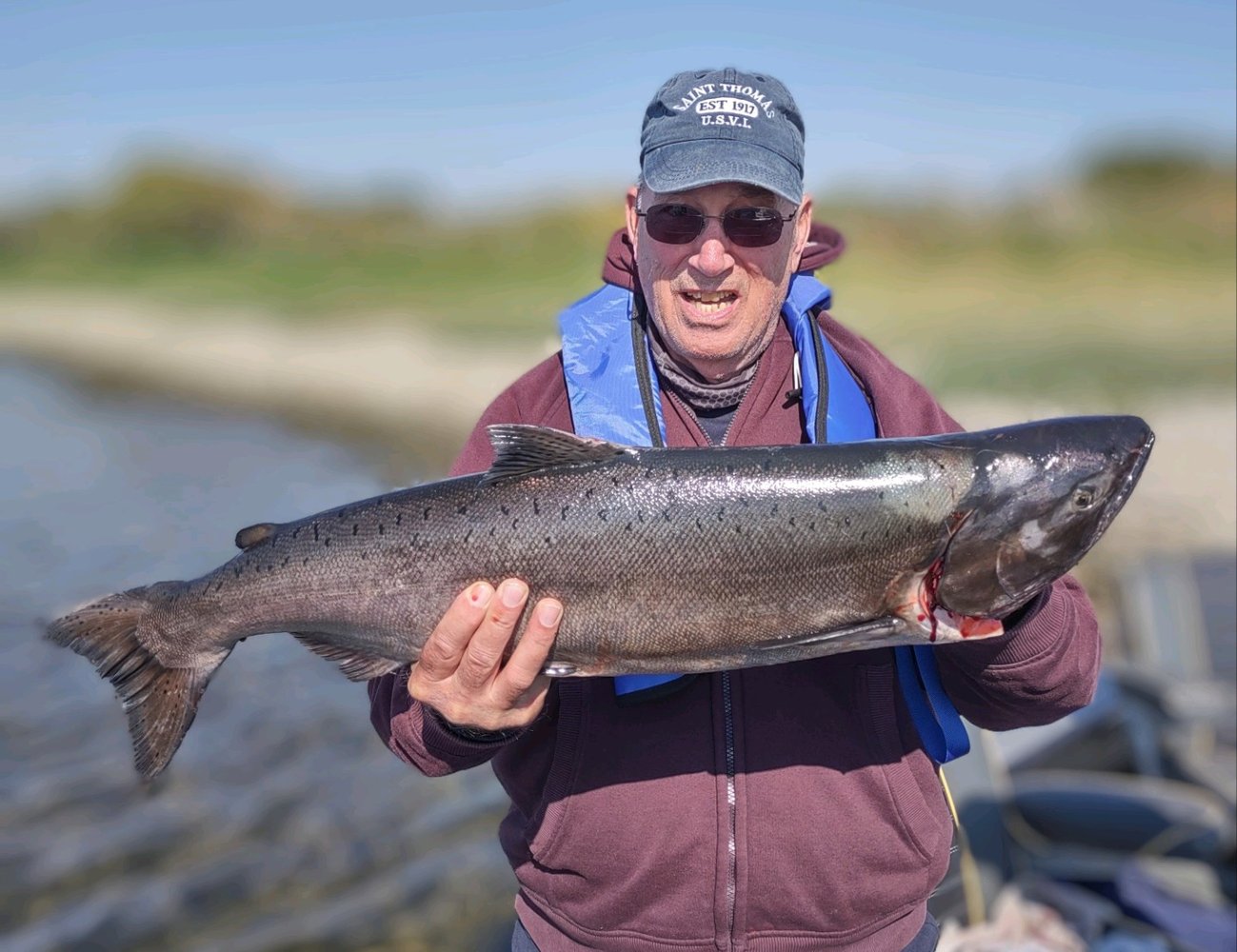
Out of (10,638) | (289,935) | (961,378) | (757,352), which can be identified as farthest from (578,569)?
(961,378)

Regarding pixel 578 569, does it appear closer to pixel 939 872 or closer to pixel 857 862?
pixel 857 862

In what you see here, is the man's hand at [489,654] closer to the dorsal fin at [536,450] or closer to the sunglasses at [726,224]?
the dorsal fin at [536,450]

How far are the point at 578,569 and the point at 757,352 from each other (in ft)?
2.79

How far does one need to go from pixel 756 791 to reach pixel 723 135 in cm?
187

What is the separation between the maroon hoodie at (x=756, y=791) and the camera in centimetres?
314

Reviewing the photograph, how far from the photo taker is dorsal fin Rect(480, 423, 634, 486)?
3191mm

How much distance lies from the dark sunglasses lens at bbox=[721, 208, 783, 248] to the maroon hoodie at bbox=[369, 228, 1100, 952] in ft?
2.26

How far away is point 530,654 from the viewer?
10.0ft

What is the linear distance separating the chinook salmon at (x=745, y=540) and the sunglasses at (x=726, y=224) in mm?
638

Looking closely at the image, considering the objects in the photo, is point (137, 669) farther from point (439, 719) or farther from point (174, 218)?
point (174, 218)

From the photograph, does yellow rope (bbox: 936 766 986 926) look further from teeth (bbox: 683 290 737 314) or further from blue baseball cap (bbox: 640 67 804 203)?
blue baseball cap (bbox: 640 67 804 203)

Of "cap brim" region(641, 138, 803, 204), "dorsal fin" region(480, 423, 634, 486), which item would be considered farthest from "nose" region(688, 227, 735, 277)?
"dorsal fin" region(480, 423, 634, 486)

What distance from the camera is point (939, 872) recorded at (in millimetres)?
3328

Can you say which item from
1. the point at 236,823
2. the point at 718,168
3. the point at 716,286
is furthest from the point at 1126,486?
the point at 236,823
